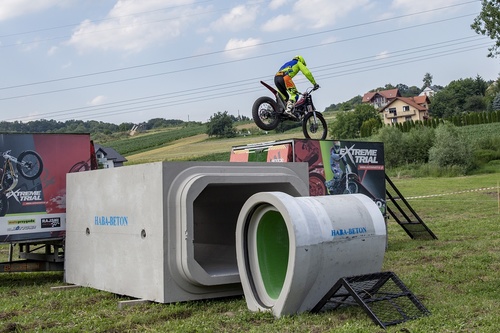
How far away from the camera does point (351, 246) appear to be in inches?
305

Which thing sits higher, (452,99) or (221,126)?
(452,99)

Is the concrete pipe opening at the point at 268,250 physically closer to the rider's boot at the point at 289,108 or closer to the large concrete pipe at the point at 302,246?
the large concrete pipe at the point at 302,246

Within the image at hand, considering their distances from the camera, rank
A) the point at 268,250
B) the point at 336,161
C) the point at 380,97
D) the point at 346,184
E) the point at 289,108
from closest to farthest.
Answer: the point at 268,250, the point at 336,161, the point at 346,184, the point at 289,108, the point at 380,97

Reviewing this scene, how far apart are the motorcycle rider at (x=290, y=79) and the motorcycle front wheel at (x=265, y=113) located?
10.7 inches

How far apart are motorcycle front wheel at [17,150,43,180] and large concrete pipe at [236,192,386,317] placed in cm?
490

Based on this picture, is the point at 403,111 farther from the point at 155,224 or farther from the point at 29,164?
the point at 155,224

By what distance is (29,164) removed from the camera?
456 inches

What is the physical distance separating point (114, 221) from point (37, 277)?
4.02 m

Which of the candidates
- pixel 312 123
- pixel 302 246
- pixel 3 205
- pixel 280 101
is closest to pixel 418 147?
pixel 312 123

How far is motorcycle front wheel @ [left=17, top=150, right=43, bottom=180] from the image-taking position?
454 inches

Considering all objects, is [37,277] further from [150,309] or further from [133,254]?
[150,309]

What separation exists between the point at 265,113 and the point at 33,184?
16.2 ft

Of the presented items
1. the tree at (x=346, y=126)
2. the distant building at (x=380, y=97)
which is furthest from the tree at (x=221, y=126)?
the distant building at (x=380, y=97)

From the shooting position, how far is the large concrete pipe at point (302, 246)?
736 centimetres
